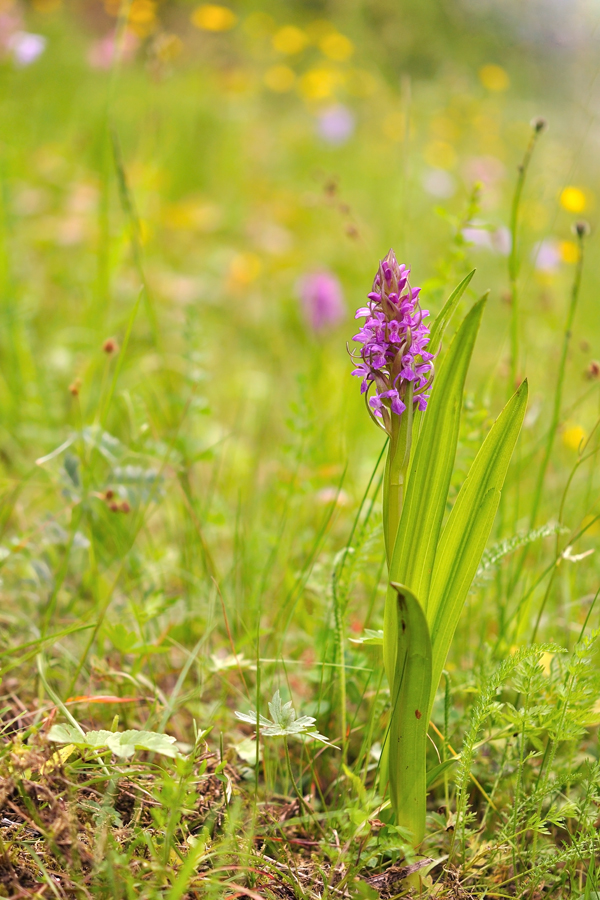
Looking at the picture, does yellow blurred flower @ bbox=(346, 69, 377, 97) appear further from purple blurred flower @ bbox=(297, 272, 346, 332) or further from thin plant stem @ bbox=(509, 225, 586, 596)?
thin plant stem @ bbox=(509, 225, 586, 596)

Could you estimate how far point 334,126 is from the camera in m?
5.02

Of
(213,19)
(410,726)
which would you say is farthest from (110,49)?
(410,726)


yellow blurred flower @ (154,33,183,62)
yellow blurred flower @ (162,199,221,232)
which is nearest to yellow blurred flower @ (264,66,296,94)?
yellow blurred flower @ (162,199,221,232)

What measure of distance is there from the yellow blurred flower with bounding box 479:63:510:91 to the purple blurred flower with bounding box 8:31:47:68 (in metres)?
4.02

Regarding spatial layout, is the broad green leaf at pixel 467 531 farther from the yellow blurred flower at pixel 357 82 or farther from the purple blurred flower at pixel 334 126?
the purple blurred flower at pixel 334 126

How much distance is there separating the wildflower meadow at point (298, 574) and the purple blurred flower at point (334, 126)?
2036mm

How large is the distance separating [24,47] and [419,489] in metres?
2.22

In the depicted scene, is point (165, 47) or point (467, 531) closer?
point (467, 531)

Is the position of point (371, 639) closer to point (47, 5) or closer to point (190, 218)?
point (190, 218)

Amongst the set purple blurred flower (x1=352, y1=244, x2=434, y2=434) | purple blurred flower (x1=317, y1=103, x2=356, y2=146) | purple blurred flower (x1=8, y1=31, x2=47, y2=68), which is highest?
purple blurred flower (x1=317, y1=103, x2=356, y2=146)

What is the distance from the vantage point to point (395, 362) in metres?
0.83

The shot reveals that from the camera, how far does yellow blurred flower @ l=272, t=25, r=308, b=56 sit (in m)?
6.01

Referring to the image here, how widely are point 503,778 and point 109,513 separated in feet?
3.15

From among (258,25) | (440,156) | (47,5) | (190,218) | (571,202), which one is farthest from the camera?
(258,25)
